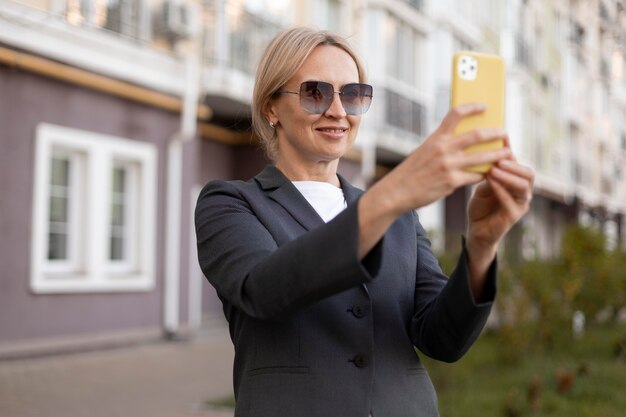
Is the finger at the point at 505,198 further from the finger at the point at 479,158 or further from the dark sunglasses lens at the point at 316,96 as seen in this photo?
the dark sunglasses lens at the point at 316,96

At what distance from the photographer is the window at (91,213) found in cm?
1162

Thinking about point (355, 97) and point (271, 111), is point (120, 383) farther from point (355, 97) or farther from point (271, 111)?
point (355, 97)

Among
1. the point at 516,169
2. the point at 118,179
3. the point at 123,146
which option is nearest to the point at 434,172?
the point at 516,169

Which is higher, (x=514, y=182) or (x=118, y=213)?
(x=118, y=213)

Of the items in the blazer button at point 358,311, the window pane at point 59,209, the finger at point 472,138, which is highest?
the window pane at point 59,209

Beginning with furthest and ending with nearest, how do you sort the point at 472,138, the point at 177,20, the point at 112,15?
the point at 177,20 → the point at 112,15 → the point at 472,138

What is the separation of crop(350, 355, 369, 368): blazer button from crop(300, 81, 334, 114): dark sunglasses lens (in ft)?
1.78

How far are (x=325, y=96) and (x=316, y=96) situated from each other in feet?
0.07

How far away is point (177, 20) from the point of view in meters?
13.9

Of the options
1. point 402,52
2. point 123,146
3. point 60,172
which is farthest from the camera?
point 402,52

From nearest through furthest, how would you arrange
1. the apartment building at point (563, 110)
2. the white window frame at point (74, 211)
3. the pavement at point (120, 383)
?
the pavement at point (120, 383), the white window frame at point (74, 211), the apartment building at point (563, 110)

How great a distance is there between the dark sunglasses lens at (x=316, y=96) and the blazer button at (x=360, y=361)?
1.78 ft

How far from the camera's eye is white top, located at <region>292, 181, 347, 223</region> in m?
2.10

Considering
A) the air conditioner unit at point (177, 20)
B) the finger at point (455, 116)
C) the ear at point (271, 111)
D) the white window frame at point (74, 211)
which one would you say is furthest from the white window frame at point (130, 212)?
the finger at point (455, 116)
